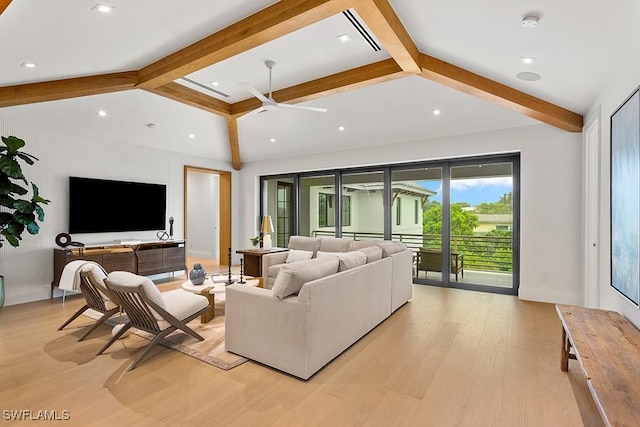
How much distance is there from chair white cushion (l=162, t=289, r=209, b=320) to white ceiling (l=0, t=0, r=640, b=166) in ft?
8.60

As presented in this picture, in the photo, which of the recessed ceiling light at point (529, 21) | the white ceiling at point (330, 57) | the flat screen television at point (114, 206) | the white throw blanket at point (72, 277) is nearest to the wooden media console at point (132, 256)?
the flat screen television at point (114, 206)

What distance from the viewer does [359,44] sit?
12.3 feet

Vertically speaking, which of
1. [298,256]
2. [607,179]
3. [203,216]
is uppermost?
[607,179]

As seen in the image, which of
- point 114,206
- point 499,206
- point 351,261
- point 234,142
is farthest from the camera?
point 234,142

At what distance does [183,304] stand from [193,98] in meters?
3.44

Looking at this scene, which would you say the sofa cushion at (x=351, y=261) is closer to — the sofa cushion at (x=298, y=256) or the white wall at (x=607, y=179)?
the sofa cushion at (x=298, y=256)

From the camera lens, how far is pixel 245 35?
3100mm

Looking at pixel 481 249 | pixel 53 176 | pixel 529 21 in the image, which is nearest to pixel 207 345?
pixel 529 21

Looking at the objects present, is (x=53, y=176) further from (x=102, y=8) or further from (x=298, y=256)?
(x=298, y=256)

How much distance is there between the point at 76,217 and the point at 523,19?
6493 mm

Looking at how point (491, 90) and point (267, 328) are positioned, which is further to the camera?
point (491, 90)

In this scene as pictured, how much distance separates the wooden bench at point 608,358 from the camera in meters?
1.52

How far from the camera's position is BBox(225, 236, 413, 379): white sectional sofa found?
8.53ft

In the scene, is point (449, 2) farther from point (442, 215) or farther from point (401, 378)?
point (442, 215)
